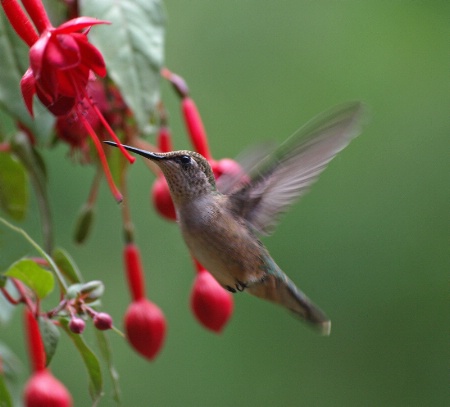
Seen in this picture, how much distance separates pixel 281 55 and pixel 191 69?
321 mm

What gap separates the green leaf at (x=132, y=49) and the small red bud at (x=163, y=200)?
14 cm

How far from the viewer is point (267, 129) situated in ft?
7.89

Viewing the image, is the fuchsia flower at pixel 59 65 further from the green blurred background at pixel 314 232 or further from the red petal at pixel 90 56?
the green blurred background at pixel 314 232

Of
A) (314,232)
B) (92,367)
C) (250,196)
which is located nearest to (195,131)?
(250,196)

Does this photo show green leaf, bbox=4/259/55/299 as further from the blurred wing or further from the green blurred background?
the green blurred background

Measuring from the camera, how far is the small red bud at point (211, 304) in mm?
1082

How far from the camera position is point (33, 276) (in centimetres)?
86

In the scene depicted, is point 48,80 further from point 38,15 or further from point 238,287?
point 238,287

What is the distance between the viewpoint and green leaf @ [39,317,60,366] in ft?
2.69

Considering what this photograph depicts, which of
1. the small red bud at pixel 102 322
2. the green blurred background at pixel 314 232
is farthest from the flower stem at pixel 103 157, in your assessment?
the green blurred background at pixel 314 232

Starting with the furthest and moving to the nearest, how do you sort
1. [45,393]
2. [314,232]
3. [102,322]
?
[314,232] < [45,393] < [102,322]

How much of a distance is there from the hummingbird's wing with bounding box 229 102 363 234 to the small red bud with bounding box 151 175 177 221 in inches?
3.6

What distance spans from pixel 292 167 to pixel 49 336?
309 mm

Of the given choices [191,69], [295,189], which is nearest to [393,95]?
[191,69]
